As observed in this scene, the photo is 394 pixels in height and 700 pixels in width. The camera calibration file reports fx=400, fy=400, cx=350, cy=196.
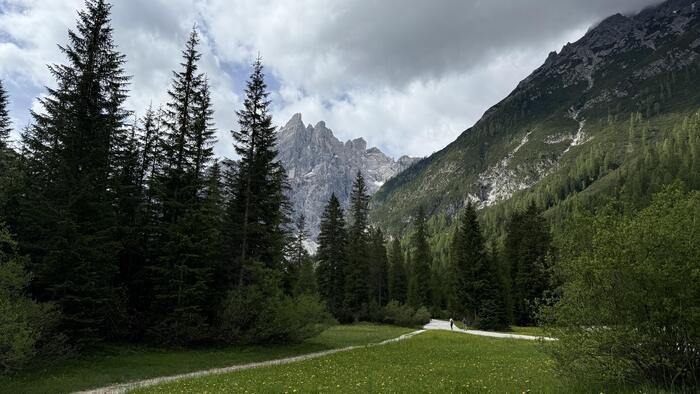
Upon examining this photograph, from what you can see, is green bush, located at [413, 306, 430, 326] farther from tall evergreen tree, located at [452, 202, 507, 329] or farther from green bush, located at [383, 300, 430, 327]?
tall evergreen tree, located at [452, 202, 507, 329]

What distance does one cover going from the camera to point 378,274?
241 feet

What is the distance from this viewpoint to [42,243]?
75.1 ft

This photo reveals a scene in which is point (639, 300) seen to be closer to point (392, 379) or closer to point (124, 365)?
point (392, 379)

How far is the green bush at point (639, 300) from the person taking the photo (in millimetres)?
9227

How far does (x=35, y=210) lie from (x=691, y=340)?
95.9ft

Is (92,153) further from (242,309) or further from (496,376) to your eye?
(496,376)

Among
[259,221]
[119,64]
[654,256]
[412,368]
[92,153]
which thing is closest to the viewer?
[654,256]

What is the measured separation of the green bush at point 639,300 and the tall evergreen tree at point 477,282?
4899 centimetres

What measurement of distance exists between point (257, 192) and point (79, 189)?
13.1 m

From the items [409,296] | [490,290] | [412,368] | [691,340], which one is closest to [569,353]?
[691,340]

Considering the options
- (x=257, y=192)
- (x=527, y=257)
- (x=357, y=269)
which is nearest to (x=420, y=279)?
(x=357, y=269)

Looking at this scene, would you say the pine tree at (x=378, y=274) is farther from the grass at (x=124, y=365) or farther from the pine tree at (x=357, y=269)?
the grass at (x=124, y=365)

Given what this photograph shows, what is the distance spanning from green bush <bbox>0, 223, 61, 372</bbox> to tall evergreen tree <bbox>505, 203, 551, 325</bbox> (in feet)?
201

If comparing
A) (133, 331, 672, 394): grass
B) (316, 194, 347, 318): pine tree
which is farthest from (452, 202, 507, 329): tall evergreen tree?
(133, 331, 672, 394): grass
